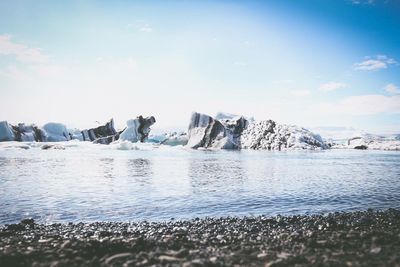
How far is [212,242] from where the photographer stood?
8492mm

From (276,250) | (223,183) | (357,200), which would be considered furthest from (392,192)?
(276,250)

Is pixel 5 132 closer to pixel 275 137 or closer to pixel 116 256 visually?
pixel 275 137

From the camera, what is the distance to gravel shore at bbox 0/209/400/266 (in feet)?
22.0

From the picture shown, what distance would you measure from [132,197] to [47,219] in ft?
16.4

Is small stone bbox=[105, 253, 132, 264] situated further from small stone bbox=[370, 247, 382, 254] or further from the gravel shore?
small stone bbox=[370, 247, 382, 254]

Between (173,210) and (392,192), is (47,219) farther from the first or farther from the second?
(392,192)

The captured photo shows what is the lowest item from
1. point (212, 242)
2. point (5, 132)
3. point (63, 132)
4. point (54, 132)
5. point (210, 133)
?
point (212, 242)

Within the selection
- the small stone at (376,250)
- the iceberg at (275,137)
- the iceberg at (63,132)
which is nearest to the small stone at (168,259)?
the small stone at (376,250)

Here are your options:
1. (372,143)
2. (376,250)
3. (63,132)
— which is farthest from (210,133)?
(376,250)

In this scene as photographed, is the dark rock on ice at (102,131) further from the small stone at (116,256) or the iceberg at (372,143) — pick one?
the small stone at (116,256)

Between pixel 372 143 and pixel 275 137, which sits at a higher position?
pixel 275 137

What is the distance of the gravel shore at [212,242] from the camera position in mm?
6699

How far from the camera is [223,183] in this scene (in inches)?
850

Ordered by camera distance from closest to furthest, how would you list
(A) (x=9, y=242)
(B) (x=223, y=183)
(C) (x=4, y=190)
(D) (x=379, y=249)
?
1. (D) (x=379, y=249)
2. (A) (x=9, y=242)
3. (C) (x=4, y=190)
4. (B) (x=223, y=183)
